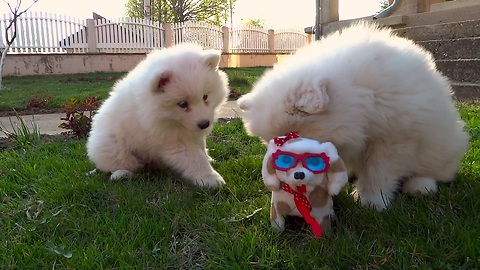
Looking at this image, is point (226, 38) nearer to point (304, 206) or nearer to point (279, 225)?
point (279, 225)

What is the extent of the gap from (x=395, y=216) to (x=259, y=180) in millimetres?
1066

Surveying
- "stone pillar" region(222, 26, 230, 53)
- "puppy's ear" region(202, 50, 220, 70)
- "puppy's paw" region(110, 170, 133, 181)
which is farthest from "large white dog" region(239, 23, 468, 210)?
"stone pillar" region(222, 26, 230, 53)

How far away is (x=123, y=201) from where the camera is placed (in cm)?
266

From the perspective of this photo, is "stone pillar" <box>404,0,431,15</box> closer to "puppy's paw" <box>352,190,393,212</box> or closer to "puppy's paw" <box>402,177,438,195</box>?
"puppy's paw" <box>402,177,438,195</box>

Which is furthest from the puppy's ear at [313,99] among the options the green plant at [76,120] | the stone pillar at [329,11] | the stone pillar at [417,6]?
the stone pillar at [329,11]

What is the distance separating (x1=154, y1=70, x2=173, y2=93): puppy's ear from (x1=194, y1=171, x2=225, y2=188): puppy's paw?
26.5 inches

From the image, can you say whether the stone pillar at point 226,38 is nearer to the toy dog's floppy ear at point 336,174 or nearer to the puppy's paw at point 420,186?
the puppy's paw at point 420,186

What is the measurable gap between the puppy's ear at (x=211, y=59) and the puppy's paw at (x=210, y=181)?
80 centimetres

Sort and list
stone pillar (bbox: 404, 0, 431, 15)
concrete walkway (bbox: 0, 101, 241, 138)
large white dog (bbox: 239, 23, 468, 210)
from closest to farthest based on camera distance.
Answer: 1. large white dog (bbox: 239, 23, 468, 210)
2. concrete walkway (bbox: 0, 101, 241, 138)
3. stone pillar (bbox: 404, 0, 431, 15)

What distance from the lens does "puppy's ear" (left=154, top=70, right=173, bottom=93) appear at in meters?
2.89

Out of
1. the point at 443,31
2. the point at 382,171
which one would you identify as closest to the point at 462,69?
the point at 443,31

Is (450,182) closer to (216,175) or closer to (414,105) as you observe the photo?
(414,105)

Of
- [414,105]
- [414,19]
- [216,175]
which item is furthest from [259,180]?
[414,19]

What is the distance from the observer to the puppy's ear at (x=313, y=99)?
195 centimetres
